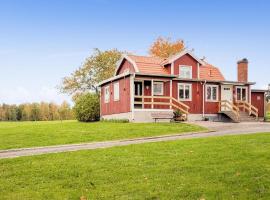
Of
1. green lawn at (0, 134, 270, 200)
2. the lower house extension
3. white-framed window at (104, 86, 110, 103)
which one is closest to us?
green lawn at (0, 134, 270, 200)

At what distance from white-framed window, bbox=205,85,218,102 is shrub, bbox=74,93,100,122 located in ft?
40.7

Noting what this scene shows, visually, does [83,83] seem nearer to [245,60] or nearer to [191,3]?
[245,60]

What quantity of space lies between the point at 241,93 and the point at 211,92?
3.86 meters

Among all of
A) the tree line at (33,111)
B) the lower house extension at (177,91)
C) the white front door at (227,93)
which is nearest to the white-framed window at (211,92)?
the lower house extension at (177,91)

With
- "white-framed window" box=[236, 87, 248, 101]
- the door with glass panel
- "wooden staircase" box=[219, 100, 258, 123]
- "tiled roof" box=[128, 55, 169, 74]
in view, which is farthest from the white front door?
the door with glass panel

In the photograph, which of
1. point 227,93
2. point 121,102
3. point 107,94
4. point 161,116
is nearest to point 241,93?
point 227,93

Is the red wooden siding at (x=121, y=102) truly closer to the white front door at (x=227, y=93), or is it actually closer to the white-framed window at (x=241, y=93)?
the white front door at (x=227, y=93)

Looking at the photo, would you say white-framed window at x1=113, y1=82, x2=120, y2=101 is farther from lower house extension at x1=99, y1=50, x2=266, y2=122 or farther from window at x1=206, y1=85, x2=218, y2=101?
window at x1=206, y1=85, x2=218, y2=101

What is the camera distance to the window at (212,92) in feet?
114

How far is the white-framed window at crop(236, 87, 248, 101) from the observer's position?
36.7 meters

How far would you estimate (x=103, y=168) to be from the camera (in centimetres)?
1056

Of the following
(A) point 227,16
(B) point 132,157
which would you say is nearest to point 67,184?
(B) point 132,157

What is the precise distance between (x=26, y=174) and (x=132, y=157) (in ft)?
11.7

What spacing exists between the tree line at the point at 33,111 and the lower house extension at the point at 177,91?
55.0 metres
